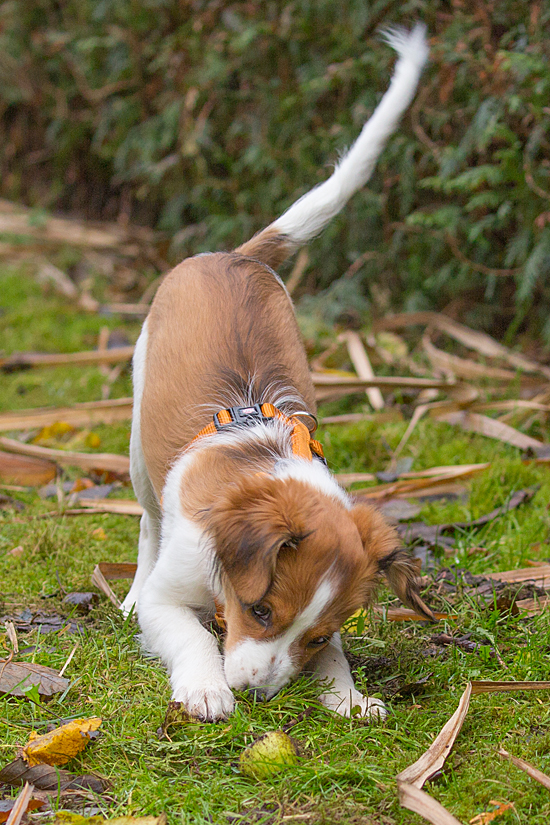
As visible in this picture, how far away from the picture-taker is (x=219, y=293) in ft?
10.6

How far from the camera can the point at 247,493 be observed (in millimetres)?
2418

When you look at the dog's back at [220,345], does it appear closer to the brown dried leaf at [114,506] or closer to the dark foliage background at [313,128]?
the brown dried leaf at [114,506]

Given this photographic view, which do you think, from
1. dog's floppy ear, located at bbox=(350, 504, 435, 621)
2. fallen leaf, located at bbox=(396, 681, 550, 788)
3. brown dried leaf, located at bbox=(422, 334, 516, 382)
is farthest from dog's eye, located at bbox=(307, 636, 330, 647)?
brown dried leaf, located at bbox=(422, 334, 516, 382)

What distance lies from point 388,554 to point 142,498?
1337 mm

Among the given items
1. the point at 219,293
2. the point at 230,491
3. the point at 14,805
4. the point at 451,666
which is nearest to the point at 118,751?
the point at 14,805

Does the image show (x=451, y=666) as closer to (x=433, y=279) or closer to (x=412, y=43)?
(x=412, y=43)

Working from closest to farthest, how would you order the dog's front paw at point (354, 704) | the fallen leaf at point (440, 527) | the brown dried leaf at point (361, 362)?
the dog's front paw at point (354, 704), the fallen leaf at point (440, 527), the brown dried leaf at point (361, 362)

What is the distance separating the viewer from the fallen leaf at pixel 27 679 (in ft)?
7.86

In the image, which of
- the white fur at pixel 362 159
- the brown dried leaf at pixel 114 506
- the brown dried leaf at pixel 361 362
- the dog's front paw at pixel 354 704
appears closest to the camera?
the dog's front paw at pixel 354 704

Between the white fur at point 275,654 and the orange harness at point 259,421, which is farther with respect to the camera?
the orange harness at point 259,421

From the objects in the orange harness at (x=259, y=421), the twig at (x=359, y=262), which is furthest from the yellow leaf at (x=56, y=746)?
the twig at (x=359, y=262)

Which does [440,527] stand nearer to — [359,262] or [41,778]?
[41,778]

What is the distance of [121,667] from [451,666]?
1004mm

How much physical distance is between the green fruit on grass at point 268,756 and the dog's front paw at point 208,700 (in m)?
0.17
